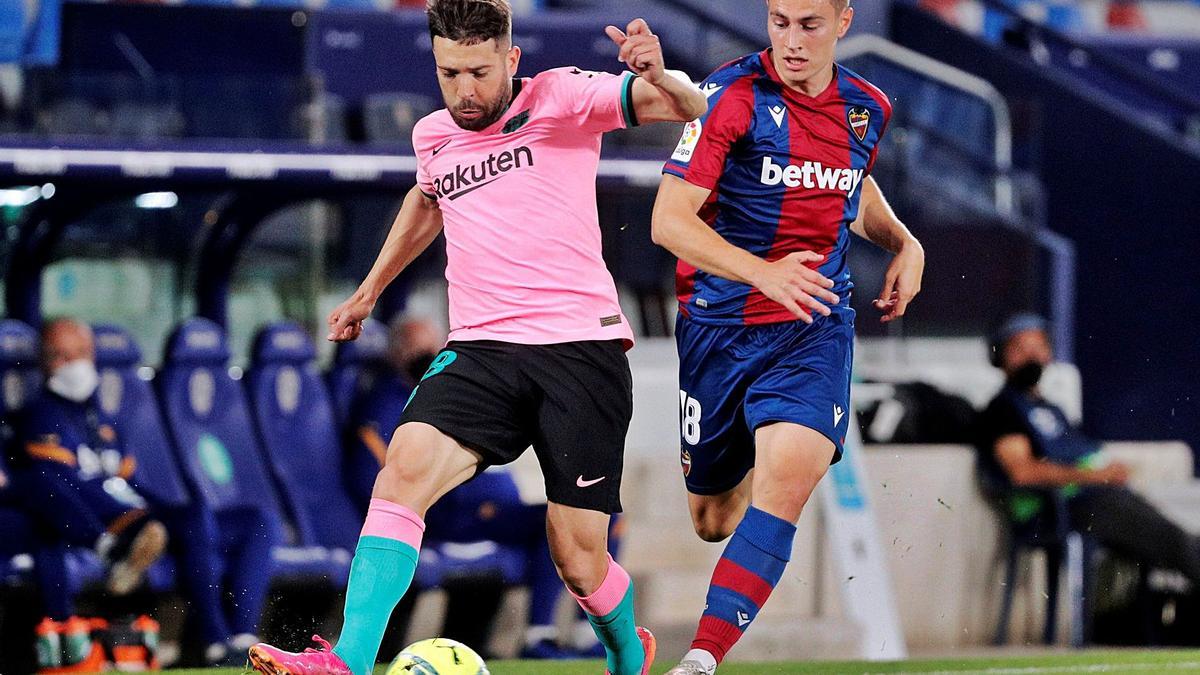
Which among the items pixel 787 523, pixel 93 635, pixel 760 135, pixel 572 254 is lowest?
pixel 93 635

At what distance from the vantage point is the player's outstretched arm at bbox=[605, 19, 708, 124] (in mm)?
4352

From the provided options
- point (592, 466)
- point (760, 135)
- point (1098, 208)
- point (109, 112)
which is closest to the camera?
point (592, 466)

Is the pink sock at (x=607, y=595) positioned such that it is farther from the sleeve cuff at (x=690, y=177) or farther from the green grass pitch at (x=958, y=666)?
the green grass pitch at (x=958, y=666)

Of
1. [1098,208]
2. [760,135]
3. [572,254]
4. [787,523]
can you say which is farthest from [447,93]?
[1098,208]

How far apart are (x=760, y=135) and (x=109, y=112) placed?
3628mm

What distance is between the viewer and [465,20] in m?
4.62

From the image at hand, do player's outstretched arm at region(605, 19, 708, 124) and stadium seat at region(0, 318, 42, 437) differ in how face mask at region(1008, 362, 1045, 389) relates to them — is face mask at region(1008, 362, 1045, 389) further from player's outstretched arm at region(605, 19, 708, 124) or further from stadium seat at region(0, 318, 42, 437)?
player's outstretched arm at region(605, 19, 708, 124)

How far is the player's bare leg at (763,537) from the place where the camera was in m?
4.73

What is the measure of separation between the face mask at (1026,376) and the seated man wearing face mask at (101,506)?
12.0ft

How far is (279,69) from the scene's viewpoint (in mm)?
9969

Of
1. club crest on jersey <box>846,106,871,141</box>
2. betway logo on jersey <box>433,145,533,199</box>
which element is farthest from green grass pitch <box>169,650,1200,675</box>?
betway logo on jersey <box>433,145,533,199</box>

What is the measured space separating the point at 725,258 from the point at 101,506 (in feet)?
11.1

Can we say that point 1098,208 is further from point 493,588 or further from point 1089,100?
point 493,588

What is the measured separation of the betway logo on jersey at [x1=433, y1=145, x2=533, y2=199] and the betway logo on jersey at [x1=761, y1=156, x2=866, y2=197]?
667 mm
